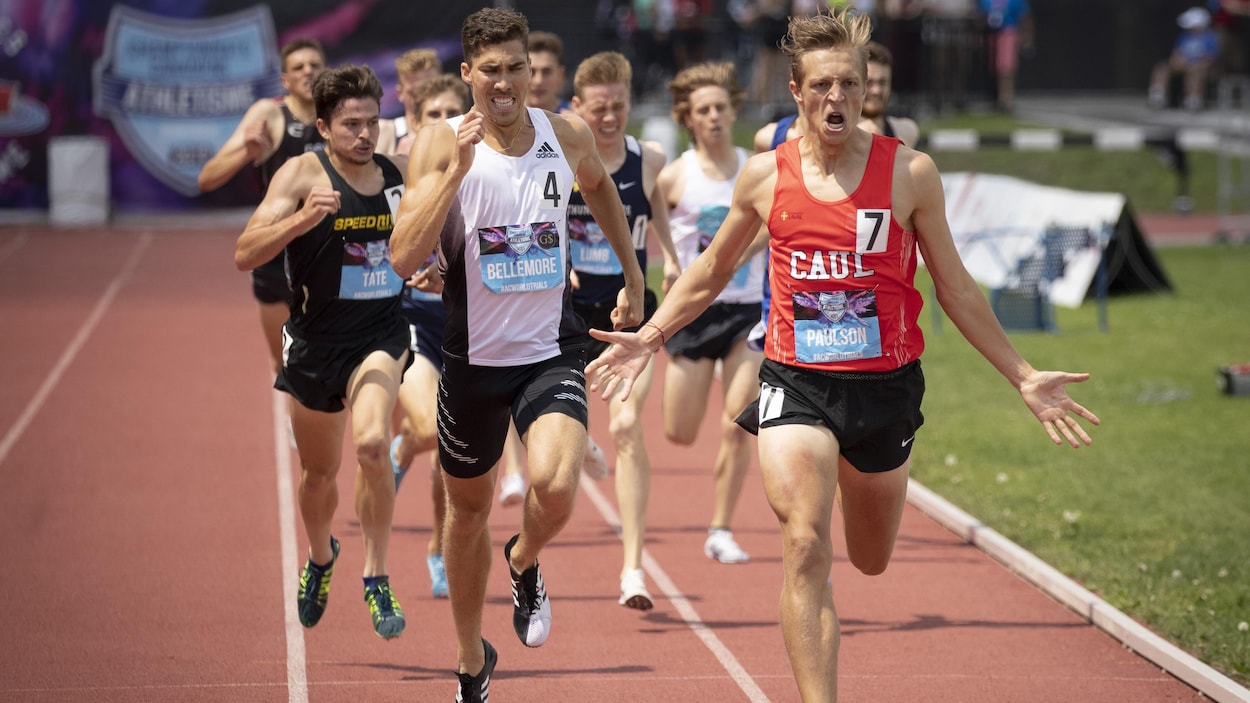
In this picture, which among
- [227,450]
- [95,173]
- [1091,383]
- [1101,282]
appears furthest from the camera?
[95,173]

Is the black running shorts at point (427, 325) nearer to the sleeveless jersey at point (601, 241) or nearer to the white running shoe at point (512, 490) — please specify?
the sleeveless jersey at point (601, 241)

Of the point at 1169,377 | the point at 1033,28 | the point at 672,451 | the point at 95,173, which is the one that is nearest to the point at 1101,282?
the point at 1169,377

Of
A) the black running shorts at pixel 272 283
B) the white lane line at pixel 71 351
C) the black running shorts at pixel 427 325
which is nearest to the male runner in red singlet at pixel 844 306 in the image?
the black running shorts at pixel 427 325

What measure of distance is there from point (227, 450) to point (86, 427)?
1353 millimetres

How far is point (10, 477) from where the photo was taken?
9508 millimetres

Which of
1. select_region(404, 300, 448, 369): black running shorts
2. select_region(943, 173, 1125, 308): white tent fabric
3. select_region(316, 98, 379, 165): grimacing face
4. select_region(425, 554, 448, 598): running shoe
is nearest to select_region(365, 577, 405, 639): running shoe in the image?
select_region(425, 554, 448, 598): running shoe

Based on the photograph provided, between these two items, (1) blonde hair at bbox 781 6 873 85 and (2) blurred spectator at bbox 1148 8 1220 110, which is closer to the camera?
(1) blonde hair at bbox 781 6 873 85

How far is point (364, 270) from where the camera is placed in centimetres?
623

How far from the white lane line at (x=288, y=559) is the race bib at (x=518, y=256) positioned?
1.80 meters

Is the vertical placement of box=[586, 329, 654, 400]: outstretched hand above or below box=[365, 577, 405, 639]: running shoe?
above

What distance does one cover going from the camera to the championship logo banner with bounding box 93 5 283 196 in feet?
72.6

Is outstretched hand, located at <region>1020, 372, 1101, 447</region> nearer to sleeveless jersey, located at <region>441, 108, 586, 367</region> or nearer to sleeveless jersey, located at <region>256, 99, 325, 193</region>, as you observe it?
sleeveless jersey, located at <region>441, 108, 586, 367</region>

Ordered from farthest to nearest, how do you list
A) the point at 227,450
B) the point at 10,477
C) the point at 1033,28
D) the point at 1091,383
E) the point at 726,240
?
the point at 1033,28
the point at 1091,383
the point at 227,450
the point at 10,477
the point at 726,240

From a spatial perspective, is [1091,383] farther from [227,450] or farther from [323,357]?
[323,357]
